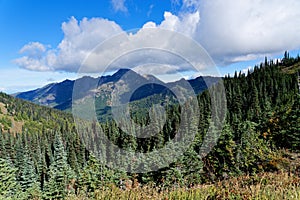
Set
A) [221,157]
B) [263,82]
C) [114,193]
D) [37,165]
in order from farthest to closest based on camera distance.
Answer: [263,82] < [37,165] < [221,157] < [114,193]

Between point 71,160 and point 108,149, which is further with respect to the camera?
point 71,160

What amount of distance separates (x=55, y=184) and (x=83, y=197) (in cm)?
4591

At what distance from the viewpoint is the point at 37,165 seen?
89.4 metres

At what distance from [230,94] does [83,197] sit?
109 metres

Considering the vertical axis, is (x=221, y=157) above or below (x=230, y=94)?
below

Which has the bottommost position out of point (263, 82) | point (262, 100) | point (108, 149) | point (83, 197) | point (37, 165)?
point (37, 165)

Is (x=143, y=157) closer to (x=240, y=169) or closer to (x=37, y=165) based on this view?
(x=240, y=169)

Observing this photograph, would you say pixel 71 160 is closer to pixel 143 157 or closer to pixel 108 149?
pixel 108 149

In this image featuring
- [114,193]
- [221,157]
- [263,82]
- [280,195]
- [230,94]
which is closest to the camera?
[280,195]

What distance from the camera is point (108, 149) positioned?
74.4 metres

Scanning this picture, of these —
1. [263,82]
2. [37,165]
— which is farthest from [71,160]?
[263,82]

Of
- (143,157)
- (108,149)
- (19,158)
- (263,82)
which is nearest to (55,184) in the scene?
(143,157)

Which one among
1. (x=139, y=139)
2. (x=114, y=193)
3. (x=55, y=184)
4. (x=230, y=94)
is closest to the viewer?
(x=114, y=193)

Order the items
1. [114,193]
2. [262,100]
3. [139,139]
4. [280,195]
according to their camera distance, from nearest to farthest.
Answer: [280,195]
[114,193]
[139,139]
[262,100]
